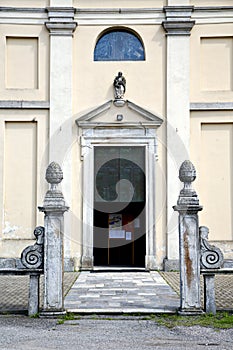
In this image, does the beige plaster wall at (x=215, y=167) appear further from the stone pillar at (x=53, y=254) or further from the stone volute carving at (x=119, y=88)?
the stone pillar at (x=53, y=254)

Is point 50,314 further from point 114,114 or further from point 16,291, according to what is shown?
point 114,114

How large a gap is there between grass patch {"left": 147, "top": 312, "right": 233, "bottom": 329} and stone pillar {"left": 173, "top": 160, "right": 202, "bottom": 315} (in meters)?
0.19

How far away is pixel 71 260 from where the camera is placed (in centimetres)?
1488

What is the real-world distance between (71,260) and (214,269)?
6.81m

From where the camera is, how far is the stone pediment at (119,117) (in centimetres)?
1525

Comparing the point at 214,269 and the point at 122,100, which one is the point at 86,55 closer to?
the point at 122,100

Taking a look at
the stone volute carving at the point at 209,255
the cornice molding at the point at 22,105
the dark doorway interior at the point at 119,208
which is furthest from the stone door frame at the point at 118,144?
the stone volute carving at the point at 209,255

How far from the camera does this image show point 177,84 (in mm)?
15383

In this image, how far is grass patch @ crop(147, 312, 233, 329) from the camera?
7977mm

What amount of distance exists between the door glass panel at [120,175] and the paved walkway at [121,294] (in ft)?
7.85

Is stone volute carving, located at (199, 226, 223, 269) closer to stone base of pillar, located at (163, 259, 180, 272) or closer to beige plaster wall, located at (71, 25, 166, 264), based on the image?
stone base of pillar, located at (163, 259, 180, 272)

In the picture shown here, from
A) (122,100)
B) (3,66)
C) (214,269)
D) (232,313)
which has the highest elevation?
(3,66)

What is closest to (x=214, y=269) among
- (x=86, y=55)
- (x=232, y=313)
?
(x=232, y=313)

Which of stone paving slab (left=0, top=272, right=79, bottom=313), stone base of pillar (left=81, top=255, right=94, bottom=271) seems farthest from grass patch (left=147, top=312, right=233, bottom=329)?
stone base of pillar (left=81, top=255, right=94, bottom=271)
